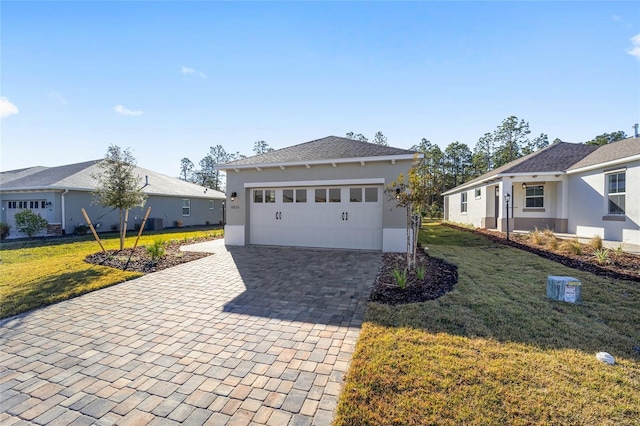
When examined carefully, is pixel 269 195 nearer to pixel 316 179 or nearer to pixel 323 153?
pixel 316 179

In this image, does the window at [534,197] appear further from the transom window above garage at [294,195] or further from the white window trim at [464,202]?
the transom window above garage at [294,195]

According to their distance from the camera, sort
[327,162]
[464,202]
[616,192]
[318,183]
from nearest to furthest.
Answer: [327,162]
[318,183]
[616,192]
[464,202]

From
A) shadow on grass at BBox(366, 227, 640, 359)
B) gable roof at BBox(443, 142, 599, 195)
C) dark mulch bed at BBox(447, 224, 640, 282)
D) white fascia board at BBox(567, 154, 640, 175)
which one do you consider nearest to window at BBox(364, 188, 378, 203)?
shadow on grass at BBox(366, 227, 640, 359)

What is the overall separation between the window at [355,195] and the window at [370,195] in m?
0.21

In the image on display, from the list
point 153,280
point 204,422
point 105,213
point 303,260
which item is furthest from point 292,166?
point 105,213

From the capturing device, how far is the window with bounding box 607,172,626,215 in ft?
35.5

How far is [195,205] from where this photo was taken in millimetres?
22859

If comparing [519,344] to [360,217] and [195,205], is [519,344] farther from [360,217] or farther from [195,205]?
[195,205]

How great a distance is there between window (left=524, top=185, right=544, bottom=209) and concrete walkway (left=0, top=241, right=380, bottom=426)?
45.4 feet

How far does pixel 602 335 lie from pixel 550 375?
5.40 feet

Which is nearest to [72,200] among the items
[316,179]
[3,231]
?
[3,231]

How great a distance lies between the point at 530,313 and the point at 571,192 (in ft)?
43.6

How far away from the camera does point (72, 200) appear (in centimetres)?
1562

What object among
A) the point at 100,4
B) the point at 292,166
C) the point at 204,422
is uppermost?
the point at 100,4
